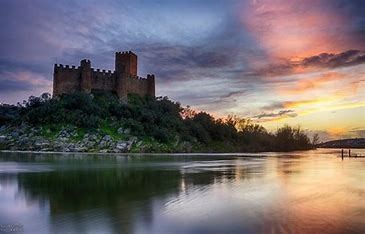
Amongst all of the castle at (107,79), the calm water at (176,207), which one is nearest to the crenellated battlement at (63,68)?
the castle at (107,79)

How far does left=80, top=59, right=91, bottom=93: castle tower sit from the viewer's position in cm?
7950

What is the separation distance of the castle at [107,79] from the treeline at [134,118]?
2238 millimetres

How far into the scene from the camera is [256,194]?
53.1ft

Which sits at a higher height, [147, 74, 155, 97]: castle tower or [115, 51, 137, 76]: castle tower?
[115, 51, 137, 76]: castle tower

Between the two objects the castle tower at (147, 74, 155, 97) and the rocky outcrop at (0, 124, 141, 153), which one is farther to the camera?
the castle tower at (147, 74, 155, 97)

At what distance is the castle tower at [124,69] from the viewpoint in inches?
3319

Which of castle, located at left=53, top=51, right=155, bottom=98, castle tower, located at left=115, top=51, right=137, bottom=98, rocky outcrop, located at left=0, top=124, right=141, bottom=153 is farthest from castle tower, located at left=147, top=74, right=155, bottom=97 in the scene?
rocky outcrop, located at left=0, top=124, right=141, bottom=153

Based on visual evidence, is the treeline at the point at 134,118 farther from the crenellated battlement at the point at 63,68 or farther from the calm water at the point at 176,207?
the calm water at the point at 176,207

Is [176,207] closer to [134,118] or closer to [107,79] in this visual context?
[134,118]

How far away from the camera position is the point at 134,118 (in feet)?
257

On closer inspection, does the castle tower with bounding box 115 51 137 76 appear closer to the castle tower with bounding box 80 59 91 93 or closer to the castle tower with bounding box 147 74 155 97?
the castle tower with bounding box 147 74 155 97

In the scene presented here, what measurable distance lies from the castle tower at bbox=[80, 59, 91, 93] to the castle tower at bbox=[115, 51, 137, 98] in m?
6.69

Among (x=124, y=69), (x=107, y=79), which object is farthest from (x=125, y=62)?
(x=107, y=79)

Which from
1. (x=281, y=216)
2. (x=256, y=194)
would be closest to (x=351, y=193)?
(x=256, y=194)
